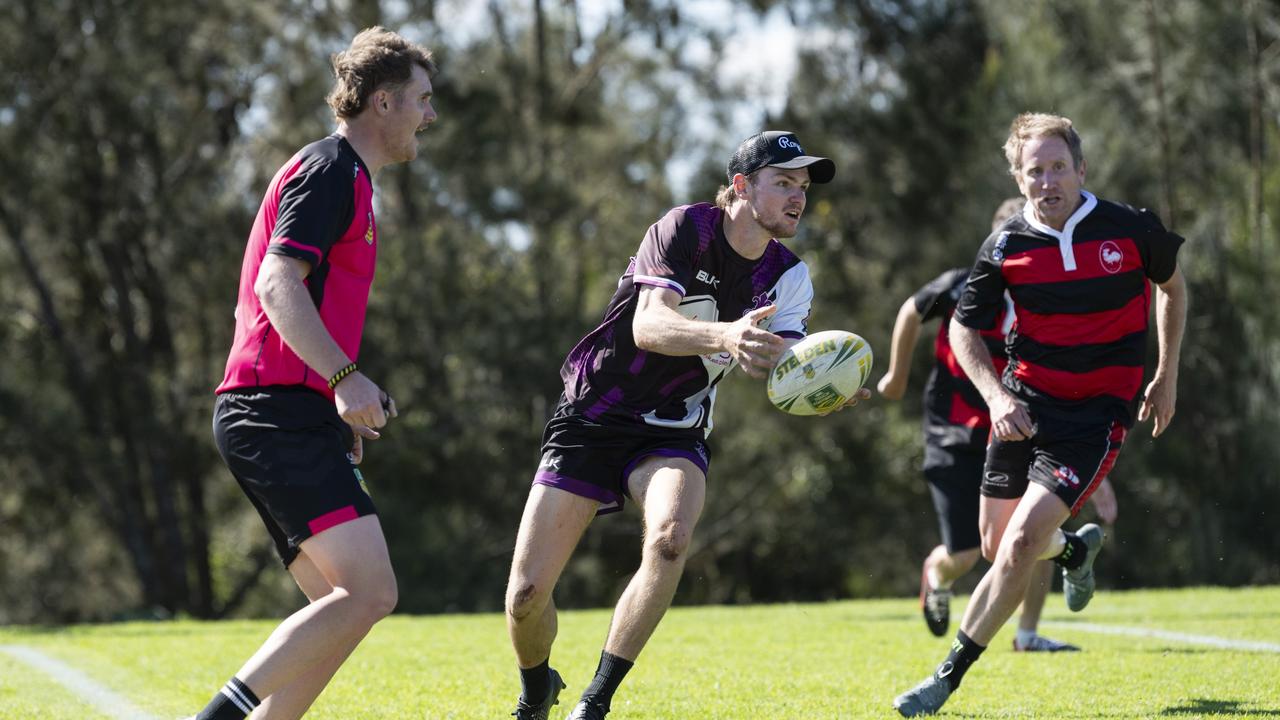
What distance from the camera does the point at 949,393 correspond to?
26.6 feet

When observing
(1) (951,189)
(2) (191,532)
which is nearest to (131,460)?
(2) (191,532)

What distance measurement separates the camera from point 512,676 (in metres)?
6.76

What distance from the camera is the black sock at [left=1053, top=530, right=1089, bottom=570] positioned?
609cm

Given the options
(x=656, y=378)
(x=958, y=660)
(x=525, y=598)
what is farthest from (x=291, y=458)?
(x=958, y=660)

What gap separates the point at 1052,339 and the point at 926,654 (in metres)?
2.53

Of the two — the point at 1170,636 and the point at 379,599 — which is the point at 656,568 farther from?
the point at 1170,636

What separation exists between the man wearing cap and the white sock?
327 cm

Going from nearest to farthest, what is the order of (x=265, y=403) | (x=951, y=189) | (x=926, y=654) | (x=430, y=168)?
(x=265, y=403)
(x=926, y=654)
(x=951, y=189)
(x=430, y=168)

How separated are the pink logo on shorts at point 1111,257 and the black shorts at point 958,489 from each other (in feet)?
8.49

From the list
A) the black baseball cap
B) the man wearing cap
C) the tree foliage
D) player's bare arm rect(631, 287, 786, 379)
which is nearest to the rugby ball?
player's bare arm rect(631, 287, 786, 379)

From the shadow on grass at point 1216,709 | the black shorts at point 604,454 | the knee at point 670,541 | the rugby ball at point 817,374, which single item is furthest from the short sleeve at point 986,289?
the knee at point 670,541

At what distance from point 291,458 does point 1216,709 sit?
139 inches

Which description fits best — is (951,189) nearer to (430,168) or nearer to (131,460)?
(430,168)

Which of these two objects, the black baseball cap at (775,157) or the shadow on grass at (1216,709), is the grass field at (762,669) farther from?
the black baseball cap at (775,157)
